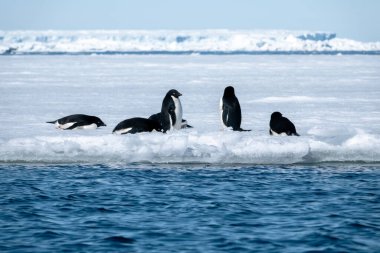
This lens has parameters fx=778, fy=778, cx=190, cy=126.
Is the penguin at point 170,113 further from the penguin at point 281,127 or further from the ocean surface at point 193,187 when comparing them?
the penguin at point 281,127

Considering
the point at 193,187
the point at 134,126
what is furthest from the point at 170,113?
the point at 193,187

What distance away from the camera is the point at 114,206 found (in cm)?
809

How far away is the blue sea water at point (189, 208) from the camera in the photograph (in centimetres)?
658

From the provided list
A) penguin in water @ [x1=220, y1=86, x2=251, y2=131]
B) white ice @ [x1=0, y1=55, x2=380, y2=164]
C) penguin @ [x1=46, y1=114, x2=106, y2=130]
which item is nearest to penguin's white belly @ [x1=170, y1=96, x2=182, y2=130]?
white ice @ [x1=0, y1=55, x2=380, y2=164]

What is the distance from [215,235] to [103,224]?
3.70 ft

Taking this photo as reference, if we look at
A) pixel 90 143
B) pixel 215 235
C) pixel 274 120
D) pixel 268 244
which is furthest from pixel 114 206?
pixel 274 120

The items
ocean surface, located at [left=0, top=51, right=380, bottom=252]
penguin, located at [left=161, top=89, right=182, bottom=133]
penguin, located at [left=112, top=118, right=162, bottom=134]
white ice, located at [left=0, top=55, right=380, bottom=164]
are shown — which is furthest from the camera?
penguin, located at [left=161, top=89, right=182, bottom=133]

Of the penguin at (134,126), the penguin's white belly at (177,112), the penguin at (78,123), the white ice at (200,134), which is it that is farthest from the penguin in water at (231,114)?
the penguin at (78,123)

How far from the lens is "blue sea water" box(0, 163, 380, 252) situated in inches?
259

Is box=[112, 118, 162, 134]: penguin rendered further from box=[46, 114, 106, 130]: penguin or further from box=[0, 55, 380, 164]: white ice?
box=[46, 114, 106, 130]: penguin

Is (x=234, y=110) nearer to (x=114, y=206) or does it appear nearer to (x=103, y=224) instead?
(x=114, y=206)

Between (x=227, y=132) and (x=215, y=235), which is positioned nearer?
(x=215, y=235)

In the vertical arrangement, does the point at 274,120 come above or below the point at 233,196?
above

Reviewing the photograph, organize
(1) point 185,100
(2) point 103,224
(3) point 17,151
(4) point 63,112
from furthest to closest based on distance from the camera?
(1) point 185,100, (4) point 63,112, (3) point 17,151, (2) point 103,224
